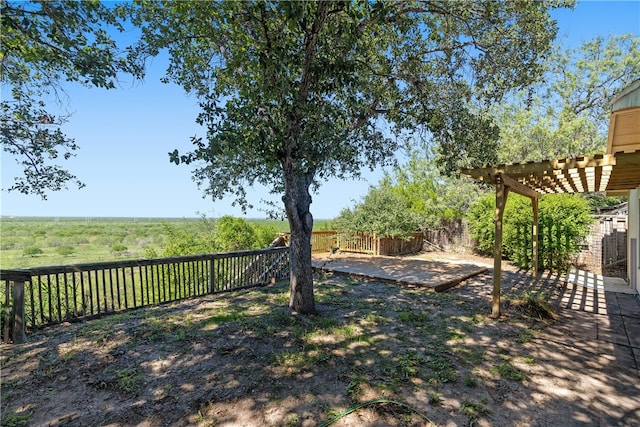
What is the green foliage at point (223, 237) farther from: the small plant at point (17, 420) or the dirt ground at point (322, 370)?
the small plant at point (17, 420)

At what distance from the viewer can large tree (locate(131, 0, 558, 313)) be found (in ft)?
11.3

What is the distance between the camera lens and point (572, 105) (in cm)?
1706

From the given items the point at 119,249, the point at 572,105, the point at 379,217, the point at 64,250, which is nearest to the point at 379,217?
the point at 379,217

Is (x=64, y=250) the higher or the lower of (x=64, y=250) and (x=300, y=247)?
the lower

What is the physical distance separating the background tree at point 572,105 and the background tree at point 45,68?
17.1 metres

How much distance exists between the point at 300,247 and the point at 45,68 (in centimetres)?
437

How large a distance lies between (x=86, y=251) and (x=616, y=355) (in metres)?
41.4

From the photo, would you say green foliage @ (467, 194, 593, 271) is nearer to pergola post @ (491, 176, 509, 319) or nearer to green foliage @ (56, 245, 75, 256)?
pergola post @ (491, 176, 509, 319)

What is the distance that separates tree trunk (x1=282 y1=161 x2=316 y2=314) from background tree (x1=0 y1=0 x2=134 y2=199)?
268 centimetres

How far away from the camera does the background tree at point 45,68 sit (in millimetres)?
3078

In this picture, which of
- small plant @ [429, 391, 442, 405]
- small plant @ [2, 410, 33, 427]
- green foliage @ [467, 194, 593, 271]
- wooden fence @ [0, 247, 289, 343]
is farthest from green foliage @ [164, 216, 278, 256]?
small plant @ [429, 391, 442, 405]

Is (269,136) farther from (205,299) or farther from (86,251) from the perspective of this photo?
(86,251)

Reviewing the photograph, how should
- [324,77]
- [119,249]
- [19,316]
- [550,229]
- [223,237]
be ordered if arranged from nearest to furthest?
1. [324,77]
2. [19,316]
3. [550,229]
4. [223,237]
5. [119,249]

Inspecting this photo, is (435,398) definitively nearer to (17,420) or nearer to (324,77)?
(17,420)
